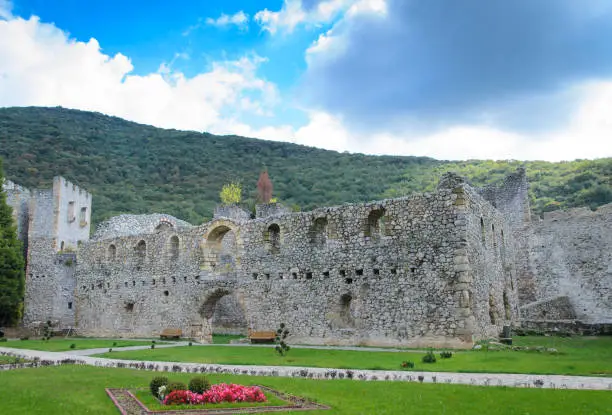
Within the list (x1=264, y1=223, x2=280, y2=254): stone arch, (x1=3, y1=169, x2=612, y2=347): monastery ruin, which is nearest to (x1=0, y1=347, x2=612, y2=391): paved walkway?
(x1=3, y1=169, x2=612, y2=347): monastery ruin

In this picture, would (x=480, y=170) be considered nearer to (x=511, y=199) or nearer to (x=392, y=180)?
(x=392, y=180)

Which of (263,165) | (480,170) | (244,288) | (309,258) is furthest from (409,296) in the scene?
(263,165)

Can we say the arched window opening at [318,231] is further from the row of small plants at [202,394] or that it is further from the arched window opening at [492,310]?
the row of small plants at [202,394]

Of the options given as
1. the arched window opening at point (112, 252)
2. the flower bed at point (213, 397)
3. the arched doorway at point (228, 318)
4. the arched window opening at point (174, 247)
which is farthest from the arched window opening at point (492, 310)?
the arched window opening at point (112, 252)

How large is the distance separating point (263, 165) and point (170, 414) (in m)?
78.7

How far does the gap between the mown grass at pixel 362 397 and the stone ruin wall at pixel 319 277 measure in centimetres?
889

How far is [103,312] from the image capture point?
3394cm

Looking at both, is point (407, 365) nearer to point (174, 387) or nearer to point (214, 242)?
point (174, 387)

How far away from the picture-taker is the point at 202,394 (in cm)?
1017

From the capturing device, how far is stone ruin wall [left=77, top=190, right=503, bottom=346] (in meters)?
20.4

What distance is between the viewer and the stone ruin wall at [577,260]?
30141mm

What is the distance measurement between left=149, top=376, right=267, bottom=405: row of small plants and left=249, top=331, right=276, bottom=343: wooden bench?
544 inches

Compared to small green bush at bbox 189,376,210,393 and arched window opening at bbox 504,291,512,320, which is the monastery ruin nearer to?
arched window opening at bbox 504,291,512,320

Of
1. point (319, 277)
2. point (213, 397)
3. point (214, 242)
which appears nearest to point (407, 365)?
point (213, 397)
